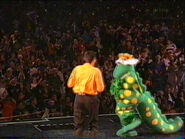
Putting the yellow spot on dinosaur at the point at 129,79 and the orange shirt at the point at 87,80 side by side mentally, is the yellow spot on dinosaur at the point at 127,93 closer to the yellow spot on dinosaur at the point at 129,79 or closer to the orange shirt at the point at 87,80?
the yellow spot on dinosaur at the point at 129,79

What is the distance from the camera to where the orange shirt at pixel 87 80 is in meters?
6.93

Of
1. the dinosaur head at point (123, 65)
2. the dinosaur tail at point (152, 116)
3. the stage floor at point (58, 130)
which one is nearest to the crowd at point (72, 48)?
the stage floor at point (58, 130)

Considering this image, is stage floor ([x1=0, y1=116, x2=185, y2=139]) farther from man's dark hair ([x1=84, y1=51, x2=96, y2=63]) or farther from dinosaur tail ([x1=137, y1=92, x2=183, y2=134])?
man's dark hair ([x1=84, y1=51, x2=96, y2=63])

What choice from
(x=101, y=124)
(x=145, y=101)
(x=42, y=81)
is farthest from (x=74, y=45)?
(x=145, y=101)

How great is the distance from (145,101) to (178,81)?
3825 mm

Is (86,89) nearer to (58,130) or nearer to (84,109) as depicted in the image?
(84,109)

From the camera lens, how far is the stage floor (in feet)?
24.5

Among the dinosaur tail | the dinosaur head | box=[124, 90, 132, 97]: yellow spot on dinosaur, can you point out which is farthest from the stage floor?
the dinosaur head

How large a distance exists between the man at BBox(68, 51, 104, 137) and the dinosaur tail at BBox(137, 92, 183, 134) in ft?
2.71

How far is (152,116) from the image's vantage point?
24.6 feet

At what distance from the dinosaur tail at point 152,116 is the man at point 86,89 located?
83cm

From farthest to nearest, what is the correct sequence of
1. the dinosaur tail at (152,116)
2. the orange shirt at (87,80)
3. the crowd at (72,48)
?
the crowd at (72,48) < the dinosaur tail at (152,116) < the orange shirt at (87,80)

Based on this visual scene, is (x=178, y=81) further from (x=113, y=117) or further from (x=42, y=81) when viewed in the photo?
(x=42, y=81)

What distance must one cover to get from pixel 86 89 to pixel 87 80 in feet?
0.44
